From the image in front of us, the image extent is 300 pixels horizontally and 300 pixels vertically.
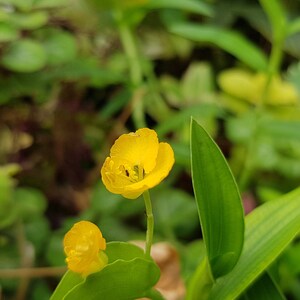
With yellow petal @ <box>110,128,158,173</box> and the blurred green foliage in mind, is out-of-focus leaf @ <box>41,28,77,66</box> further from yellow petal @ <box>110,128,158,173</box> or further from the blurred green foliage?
yellow petal @ <box>110,128,158,173</box>

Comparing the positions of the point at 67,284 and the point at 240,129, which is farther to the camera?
the point at 240,129

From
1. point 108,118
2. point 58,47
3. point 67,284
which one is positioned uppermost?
point 67,284

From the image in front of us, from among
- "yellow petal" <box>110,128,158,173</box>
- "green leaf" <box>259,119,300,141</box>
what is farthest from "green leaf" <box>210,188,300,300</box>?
"green leaf" <box>259,119,300,141</box>

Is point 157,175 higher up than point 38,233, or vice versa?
point 157,175

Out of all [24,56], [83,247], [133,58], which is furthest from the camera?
[133,58]

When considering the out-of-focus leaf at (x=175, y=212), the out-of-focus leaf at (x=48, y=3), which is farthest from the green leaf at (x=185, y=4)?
the out-of-focus leaf at (x=175, y=212)

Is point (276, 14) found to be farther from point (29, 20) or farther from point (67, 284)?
point (67, 284)

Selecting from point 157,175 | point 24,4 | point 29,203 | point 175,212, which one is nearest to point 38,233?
point 29,203

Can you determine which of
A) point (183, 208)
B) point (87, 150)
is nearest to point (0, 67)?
point (87, 150)

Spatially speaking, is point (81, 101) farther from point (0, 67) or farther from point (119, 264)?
point (119, 264)
